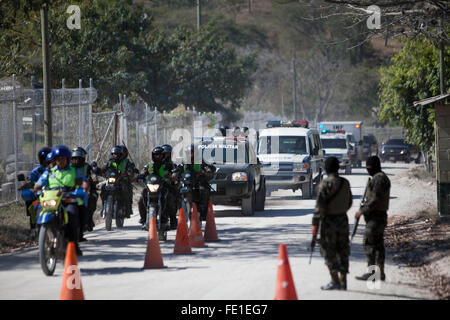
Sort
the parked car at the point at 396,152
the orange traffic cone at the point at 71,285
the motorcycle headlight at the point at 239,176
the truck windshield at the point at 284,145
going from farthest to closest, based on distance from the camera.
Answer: the parked car at the point at 396,152, the truck windshield at the point at 284,145, the motorcycle headlight at the point at 239,176, the orange traffic cone at the point at 71,285

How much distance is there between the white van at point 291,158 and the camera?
2503 centimetres

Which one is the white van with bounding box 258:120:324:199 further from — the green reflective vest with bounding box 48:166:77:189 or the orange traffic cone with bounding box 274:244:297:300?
the orange traffic cone with bounding box 274:244:297:300

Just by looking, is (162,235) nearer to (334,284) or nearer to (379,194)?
(379,194)

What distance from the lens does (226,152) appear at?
832 inches

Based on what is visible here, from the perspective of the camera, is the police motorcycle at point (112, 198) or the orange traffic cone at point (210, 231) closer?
the orange traffic cone at point (210, 231)

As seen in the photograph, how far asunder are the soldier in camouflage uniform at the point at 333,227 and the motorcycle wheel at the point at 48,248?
11.6 feet

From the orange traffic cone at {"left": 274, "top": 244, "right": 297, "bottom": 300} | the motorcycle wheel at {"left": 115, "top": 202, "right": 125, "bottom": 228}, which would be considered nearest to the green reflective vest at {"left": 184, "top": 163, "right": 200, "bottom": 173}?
the motorcycle wheel at {"left": 115, "top": 202, "right": 125, "bottom": 228}

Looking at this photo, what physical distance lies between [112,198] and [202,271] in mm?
5879

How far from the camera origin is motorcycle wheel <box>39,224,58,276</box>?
10.9 meters

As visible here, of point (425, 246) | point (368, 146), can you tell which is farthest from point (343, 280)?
point (368, 146)

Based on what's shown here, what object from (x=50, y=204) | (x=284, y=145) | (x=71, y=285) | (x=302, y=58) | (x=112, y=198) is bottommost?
(x=71, y=285)

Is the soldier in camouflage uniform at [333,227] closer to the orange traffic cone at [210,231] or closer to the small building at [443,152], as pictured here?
the orange traffic cone at [210,231]

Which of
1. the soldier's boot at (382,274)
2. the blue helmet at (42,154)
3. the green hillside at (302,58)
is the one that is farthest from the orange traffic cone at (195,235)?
the green hillside at (302,58)
